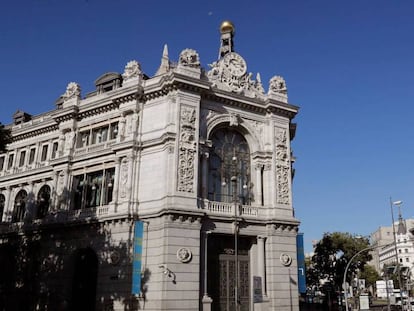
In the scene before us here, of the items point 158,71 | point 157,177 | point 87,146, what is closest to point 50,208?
point 87,146

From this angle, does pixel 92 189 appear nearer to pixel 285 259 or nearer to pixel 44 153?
pixel 44 153

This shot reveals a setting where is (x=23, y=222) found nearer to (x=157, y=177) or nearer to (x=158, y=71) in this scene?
(x=157, y=177)

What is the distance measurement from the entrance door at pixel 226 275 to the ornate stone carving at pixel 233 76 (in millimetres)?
11797

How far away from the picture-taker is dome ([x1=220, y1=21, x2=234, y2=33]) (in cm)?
4459

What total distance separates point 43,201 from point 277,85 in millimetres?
22758

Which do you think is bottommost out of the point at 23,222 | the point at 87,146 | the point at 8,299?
the point at 8,299

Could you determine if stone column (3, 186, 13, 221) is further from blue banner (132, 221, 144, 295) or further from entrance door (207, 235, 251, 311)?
entrance door (207, 235, 251, 311)

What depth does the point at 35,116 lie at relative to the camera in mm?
42906

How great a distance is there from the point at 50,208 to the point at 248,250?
16.9m

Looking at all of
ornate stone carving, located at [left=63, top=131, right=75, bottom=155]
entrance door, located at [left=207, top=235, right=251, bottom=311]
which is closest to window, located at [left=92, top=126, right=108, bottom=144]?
ornate stone carving, located at [left=63, top=131, right=75, bottom=155]

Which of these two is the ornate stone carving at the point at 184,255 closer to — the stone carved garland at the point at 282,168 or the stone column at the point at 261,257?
the stone column at the point at 261,257

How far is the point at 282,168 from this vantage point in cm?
3456

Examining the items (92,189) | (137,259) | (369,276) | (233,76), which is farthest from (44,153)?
(369,276)

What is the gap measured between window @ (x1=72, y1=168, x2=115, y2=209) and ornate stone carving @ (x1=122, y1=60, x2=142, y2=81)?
7484mm
